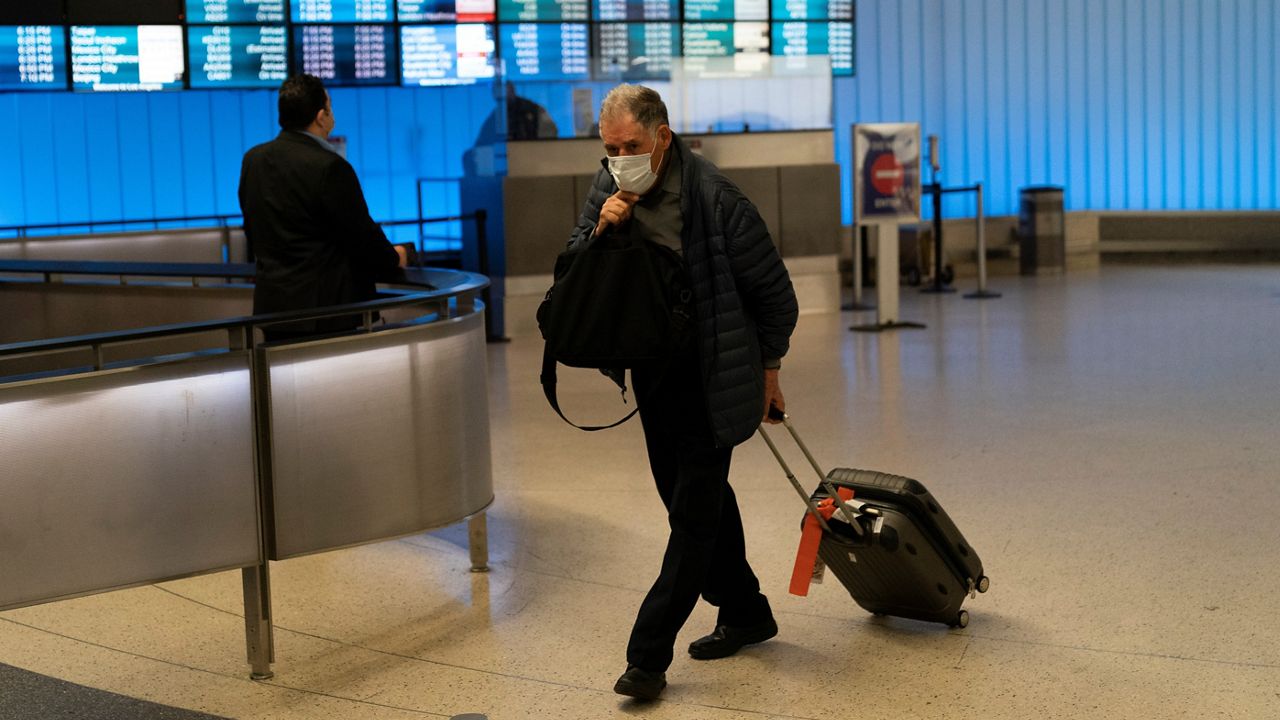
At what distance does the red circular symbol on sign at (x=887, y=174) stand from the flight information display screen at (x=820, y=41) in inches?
189

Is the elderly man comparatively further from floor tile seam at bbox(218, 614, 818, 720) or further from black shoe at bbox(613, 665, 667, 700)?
floor tile seam at bbox(218, 614, 818, 720)

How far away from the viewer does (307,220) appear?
15.1 feet

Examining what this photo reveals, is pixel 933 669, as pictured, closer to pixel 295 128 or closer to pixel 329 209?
pixel 329 209

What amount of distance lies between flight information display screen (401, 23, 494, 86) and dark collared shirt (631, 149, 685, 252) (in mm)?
12875

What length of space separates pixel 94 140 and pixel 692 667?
13.4 m

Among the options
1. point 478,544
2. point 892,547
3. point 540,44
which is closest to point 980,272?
point 540,44

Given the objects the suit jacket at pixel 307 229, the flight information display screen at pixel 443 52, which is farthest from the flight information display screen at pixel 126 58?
the suit jacket at pixel 307 229

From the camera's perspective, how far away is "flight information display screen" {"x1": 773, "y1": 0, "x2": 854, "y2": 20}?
1695 centimetres

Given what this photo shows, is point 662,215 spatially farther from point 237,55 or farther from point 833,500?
point 237,55

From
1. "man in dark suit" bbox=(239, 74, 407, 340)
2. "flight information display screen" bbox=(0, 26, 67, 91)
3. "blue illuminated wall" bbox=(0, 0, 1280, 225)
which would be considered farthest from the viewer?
"blue illuminated wall" bbox=(0, 0, 1280, 225)

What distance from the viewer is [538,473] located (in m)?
6.54

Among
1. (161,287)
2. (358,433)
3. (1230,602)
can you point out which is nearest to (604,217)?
(358,433)

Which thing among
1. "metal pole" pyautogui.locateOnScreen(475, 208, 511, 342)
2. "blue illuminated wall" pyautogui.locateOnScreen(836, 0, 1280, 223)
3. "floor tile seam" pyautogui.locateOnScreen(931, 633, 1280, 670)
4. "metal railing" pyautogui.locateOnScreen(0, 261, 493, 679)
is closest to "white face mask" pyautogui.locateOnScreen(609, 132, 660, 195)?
"metal railing" pyautogui.locateOnScreen(0, 261, 493, 679)

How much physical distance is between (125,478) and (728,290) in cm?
155
